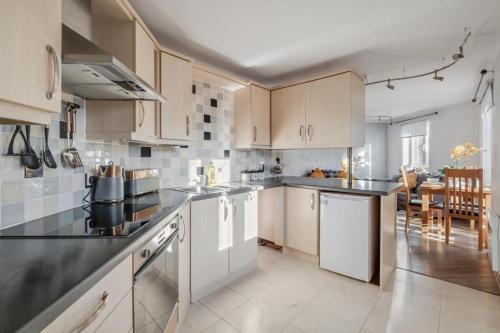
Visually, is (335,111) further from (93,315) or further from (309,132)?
(93,315)

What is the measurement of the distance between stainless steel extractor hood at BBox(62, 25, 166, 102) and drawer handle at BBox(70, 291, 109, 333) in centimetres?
88

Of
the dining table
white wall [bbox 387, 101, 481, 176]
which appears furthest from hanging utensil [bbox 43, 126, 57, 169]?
white wall [bbox 387, 101, 481, 176]

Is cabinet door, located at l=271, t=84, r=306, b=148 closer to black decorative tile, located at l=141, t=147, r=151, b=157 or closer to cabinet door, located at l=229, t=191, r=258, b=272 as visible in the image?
cabinet door, located at l=229, t=191, r=258, b=272

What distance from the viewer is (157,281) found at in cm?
117

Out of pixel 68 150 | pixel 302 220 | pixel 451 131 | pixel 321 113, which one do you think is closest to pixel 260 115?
pixel 321 113

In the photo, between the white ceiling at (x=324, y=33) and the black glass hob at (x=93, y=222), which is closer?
the black glass hob at (x=93, y=222)

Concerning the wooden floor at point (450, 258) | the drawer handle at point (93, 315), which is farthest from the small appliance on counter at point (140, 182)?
the wooden floor at point (450, 258)

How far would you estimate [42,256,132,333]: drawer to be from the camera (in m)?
0.58

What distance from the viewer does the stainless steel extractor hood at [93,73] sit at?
0.99 metres

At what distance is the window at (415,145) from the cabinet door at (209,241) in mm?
6319

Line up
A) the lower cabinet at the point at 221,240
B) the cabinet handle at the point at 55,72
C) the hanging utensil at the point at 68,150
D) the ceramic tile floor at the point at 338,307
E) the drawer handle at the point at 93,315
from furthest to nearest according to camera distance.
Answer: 1. the lower cabinet at the point at 221,240
2. the ceramic tile floor at the point at 338,307
3. the hanging utensil at the point at 68,150
4. the cabinet handle at the point at 55,72
5. the drawer handle at the point at 93,315

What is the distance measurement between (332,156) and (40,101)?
17.5 feet

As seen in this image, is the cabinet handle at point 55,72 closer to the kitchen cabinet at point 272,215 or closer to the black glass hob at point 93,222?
the black glass hob at point 93,222

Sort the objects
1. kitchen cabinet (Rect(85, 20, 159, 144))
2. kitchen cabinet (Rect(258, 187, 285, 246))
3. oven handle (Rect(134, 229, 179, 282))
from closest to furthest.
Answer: oven handle (Rect(134, 229, 179, 282)) < kitchen cabinet (Rect(85, 20, 159, 144)) < kitchen cabinet (Rect(258, 187, 285, 246))
